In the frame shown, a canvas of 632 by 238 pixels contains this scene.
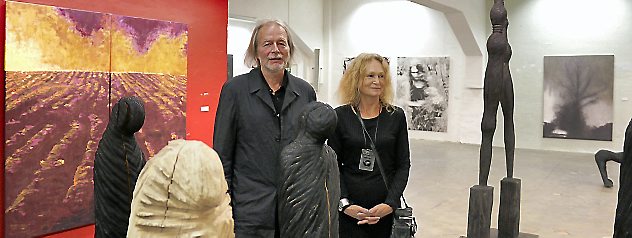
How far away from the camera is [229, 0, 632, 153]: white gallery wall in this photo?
12.9m

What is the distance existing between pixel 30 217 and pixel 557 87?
1202cm

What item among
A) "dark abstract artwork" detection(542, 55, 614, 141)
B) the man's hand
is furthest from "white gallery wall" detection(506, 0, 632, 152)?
the man's hand

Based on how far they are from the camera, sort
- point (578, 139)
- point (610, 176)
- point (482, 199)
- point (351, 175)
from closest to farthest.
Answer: point (351, 175)
point (482, 199)
point (610, 176)
point (578, 139)

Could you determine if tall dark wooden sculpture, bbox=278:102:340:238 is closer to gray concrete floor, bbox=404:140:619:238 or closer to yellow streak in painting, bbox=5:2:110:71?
yellow streak in painting, bbox=5:2:110:71

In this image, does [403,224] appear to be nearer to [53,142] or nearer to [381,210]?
[381,210]

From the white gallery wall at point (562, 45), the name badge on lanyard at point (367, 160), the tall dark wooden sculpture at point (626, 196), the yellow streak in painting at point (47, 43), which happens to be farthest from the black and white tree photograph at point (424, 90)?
the tall dark wooden sculpture at point (626, 196)

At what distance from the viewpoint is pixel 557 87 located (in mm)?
13609

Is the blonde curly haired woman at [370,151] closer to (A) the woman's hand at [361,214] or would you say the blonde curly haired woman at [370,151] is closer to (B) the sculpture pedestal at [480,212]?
(A) the woman's hand at [361,214]

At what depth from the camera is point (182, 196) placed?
0.99m

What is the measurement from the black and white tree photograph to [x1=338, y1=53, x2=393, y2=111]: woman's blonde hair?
12.3 meters

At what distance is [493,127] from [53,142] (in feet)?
12.9

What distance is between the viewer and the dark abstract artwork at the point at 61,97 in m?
4.81

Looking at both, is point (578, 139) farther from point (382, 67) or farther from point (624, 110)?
point (382, 67)

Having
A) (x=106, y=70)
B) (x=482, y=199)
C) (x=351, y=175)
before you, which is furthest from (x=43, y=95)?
(x=482, y=199)
